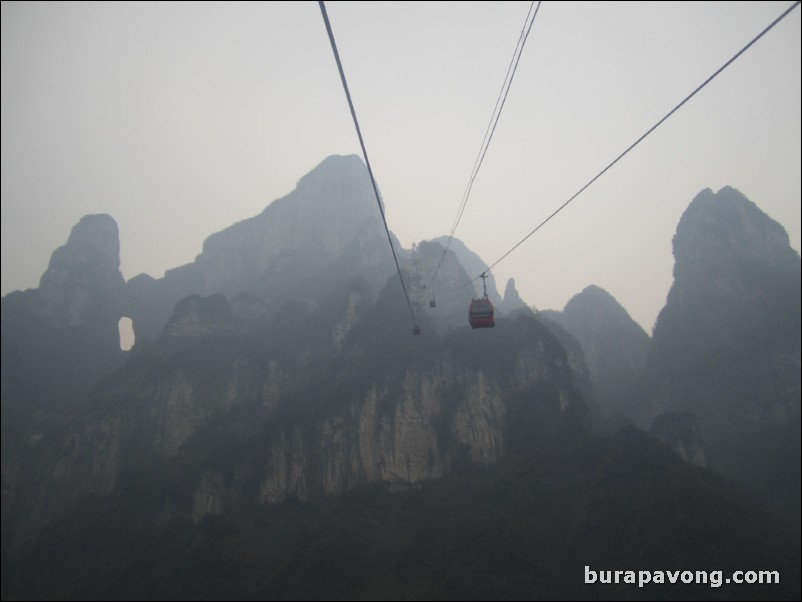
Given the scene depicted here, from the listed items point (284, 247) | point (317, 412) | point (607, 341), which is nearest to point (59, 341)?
point (284, 247)

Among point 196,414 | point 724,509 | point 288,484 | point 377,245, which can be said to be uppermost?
point 377,245

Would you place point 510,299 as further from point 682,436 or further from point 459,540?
point 459,540

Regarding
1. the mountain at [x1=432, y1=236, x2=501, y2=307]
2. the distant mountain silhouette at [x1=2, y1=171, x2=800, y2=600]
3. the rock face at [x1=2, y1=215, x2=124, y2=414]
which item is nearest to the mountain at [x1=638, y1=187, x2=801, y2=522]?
the distant mountain silhouette at [x1=2, y1=171, x2=800, y2=600]

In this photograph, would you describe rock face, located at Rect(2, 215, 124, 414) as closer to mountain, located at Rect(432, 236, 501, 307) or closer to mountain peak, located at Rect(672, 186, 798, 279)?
mountain, located at Rect(432, 236, 501, 307)

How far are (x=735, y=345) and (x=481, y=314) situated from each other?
74.2 m

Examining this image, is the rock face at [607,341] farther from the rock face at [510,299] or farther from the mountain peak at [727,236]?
the mountain peak at [727,236]

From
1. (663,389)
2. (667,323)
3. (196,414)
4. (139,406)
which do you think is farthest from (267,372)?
(667,323)

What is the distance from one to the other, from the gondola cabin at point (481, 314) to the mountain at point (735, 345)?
55.4 metres

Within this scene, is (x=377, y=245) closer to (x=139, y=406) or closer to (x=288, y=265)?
(x=288, y=265)

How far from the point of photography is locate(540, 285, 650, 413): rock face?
89.6m

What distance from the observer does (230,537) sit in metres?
44.5

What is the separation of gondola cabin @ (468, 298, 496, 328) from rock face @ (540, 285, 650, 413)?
72617mm

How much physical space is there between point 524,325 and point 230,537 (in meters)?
42.9

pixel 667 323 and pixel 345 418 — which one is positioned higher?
pixel 667 323
